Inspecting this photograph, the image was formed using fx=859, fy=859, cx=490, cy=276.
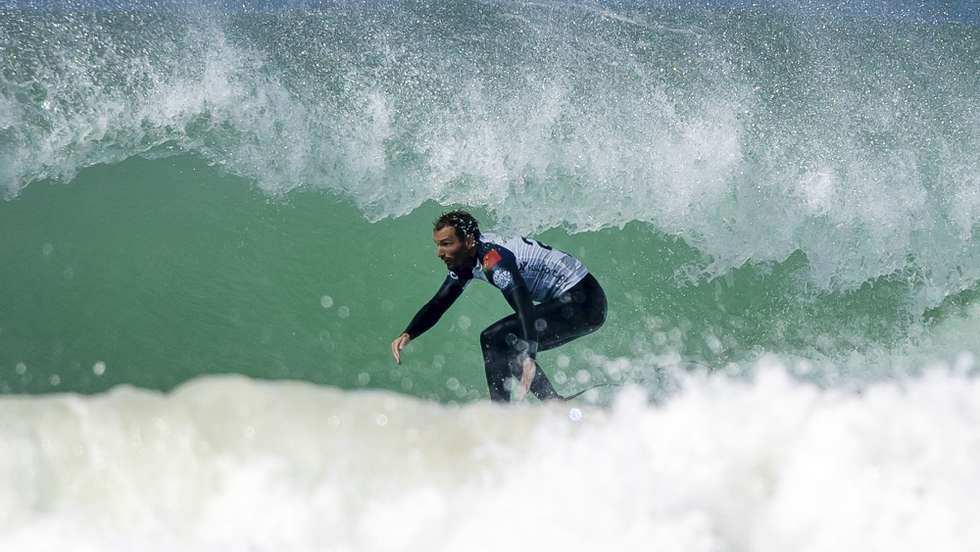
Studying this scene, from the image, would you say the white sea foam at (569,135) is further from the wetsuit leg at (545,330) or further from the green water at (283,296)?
the wetsuit leg at (545,330)

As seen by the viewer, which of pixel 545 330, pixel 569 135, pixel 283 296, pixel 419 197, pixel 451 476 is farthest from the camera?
pixel 569 135

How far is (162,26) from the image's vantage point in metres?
4.68

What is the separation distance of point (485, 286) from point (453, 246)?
0.37m

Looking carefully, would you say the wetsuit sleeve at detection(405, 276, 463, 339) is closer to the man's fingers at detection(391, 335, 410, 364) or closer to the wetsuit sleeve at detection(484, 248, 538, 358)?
the man's fingers at detection(391, 335, 410, 364)

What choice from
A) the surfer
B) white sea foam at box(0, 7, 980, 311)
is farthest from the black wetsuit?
white sea foam at box(0, 7, 980, 311)

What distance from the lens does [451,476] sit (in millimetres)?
3123

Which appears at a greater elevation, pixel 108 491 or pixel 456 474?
pixel 456 474

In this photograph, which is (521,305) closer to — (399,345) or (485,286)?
(485,286)

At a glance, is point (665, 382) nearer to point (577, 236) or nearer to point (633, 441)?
point (633, 441)

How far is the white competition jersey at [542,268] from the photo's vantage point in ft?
12.4

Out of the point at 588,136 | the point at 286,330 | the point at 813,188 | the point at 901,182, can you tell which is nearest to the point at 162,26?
the point at 286,330

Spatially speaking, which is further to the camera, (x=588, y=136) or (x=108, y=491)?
(x=588, y=136)

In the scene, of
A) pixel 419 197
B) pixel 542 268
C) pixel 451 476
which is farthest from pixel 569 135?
pixel 451 476

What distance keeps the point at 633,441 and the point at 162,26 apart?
3.36 metres
